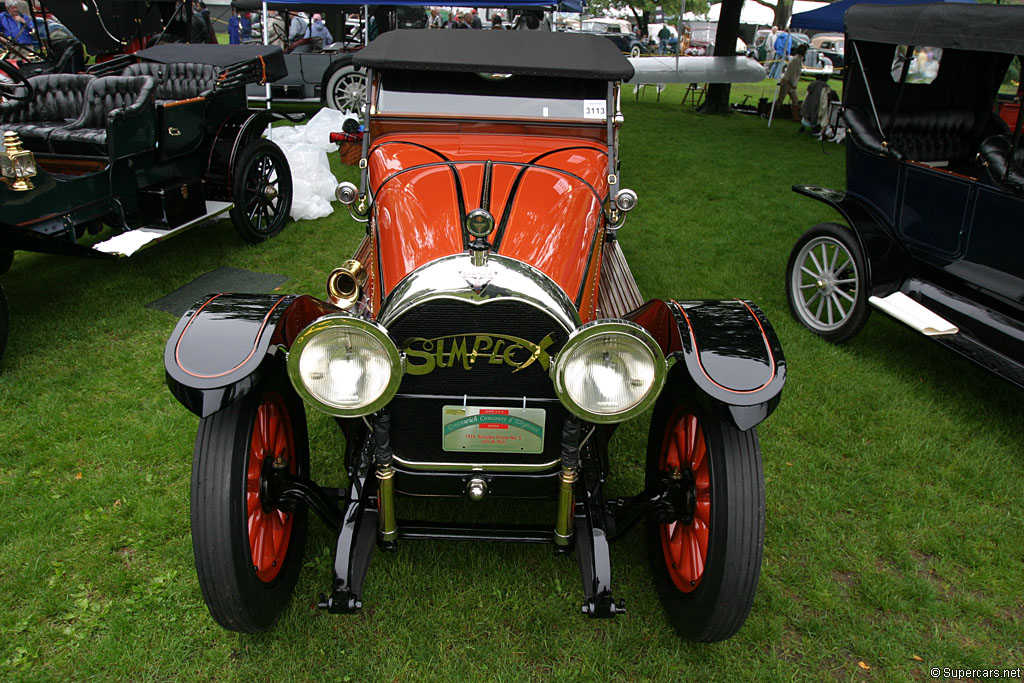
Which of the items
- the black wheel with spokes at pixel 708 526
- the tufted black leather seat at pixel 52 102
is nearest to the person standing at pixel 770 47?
the tufted black leather seat at pixel 52 102

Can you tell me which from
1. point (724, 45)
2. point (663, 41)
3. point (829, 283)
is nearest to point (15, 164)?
point (829, 283)

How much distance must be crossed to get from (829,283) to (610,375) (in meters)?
3.08

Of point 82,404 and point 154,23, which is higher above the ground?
point 154,23

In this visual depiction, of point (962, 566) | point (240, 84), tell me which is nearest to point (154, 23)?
point (240, 84)

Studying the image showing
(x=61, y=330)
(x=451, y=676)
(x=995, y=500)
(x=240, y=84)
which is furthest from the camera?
(x=240, y=84)

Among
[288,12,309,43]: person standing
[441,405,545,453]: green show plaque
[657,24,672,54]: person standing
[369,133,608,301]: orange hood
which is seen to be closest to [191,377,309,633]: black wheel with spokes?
[441,405,545,453]: green show plaque

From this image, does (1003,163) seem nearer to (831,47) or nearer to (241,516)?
(241,516)

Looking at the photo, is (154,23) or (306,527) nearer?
(306,527)

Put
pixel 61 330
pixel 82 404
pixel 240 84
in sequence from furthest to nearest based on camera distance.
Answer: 1. pixel 240 84
2. pixel 61 330
3. pixel 82 404

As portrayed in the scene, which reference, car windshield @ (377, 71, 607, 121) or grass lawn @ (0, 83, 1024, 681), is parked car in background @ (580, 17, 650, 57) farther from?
grass lawn @ (0, 83, 1024, 681)

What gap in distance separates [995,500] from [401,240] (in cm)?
272

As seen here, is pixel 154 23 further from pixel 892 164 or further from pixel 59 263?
pixel 892 164

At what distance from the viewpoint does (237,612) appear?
1.91 m

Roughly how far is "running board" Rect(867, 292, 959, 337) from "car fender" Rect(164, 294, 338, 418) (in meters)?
3.04
